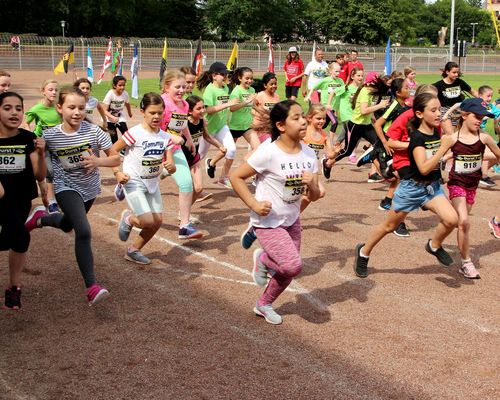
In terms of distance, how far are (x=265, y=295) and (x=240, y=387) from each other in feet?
→ 4.47

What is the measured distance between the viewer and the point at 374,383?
491 centimetres

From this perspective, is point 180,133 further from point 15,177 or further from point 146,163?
point 15,177

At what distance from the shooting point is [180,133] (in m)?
9.20

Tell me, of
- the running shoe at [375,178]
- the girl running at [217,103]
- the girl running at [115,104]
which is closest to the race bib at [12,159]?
the girl running at [217,103]

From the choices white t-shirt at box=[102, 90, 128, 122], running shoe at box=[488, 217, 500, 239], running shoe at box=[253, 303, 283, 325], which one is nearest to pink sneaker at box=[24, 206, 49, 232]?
running shoe at box=[253, 303, 283, 325]

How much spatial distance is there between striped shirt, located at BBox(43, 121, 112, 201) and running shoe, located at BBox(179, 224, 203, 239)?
216 centimetres

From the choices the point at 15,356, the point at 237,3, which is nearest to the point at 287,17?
the point at 237,3

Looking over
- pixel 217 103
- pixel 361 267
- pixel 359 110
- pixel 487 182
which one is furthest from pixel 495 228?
pixel 217 103

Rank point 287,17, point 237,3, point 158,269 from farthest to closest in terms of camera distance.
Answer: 1. point 287,17
2. point 237,3
3. point 158,269

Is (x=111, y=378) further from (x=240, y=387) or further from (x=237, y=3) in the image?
(x=237, y=3)

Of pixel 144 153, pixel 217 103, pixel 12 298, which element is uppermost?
pixel 217 103

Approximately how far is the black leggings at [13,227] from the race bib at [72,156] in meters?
0.55

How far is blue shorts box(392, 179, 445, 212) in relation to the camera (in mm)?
7086

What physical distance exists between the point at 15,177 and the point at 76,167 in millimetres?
616
